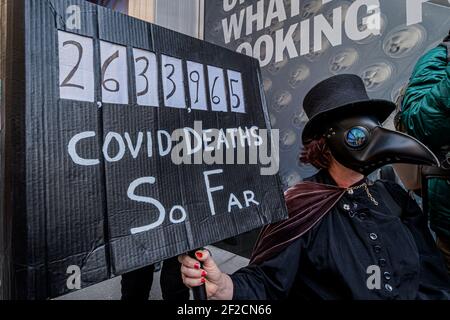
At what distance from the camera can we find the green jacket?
36.5 inches

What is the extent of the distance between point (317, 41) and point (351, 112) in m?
1.51

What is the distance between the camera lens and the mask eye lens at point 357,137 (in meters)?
0.96

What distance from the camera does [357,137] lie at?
3.17ft

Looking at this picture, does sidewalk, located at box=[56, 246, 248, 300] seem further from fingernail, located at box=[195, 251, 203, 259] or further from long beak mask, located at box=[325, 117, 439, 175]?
long beak mask, located at box=[325, 117, 439, 175]

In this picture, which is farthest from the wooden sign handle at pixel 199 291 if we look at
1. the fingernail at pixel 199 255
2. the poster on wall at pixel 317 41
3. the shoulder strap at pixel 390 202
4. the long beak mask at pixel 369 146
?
the poster on wall at pixel 317 41

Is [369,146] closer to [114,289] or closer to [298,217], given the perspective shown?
[298,217]

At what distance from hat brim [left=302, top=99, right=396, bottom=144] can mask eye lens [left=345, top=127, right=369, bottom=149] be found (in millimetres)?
66

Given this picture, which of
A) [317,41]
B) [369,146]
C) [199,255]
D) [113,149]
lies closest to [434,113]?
[369,146]

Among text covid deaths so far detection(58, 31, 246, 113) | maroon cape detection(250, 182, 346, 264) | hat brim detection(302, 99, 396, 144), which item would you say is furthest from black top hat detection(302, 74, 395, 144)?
text covid deaths so far detection(58, 31, 246, 113)

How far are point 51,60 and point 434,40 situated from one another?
188 cm

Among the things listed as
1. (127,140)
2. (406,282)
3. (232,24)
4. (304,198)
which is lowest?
(406,282)

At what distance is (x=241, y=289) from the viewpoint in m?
0.88
